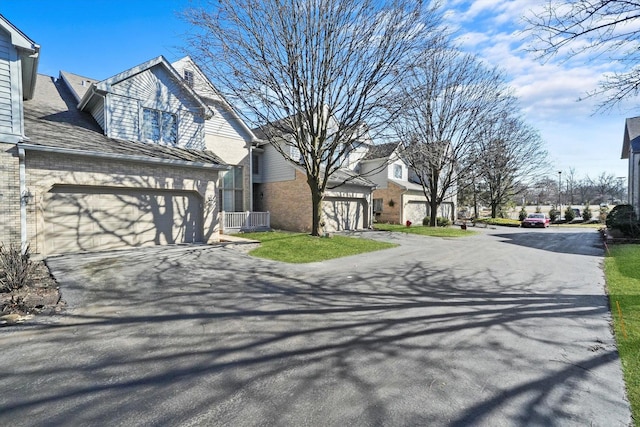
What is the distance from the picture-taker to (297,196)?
19391 millimetres

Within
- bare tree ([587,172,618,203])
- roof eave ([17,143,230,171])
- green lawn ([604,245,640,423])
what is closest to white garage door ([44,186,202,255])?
roof eave ([17,143,230,171])

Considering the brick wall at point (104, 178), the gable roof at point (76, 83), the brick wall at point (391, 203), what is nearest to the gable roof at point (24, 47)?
the brick wall at point (104, 178)

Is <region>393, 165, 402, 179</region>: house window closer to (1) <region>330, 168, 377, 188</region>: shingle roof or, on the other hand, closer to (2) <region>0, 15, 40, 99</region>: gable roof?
(1) <region>330, 168, 377, 188</region>: shingle roof

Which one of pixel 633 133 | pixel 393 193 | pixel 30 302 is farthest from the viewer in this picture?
pixel 393 193

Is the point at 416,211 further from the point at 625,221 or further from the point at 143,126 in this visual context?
the point at 143,126

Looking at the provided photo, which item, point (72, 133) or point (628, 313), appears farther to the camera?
point (72, 133)

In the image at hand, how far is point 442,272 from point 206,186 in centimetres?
1037

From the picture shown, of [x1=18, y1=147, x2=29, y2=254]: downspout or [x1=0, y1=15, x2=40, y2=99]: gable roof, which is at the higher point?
[x1=0, y1=15, x2=40, y2=99]: gable roof

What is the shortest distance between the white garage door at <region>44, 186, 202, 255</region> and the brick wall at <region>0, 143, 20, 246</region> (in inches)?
35.7

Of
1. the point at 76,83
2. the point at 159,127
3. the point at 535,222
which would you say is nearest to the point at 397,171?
the point at 535,222

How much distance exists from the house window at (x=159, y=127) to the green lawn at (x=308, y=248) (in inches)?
248

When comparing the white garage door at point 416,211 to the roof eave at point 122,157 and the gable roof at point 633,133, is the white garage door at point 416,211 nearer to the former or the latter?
the gable roof at point 633,133

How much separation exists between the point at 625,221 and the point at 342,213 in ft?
52.6

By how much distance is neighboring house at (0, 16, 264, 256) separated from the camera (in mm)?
9195
